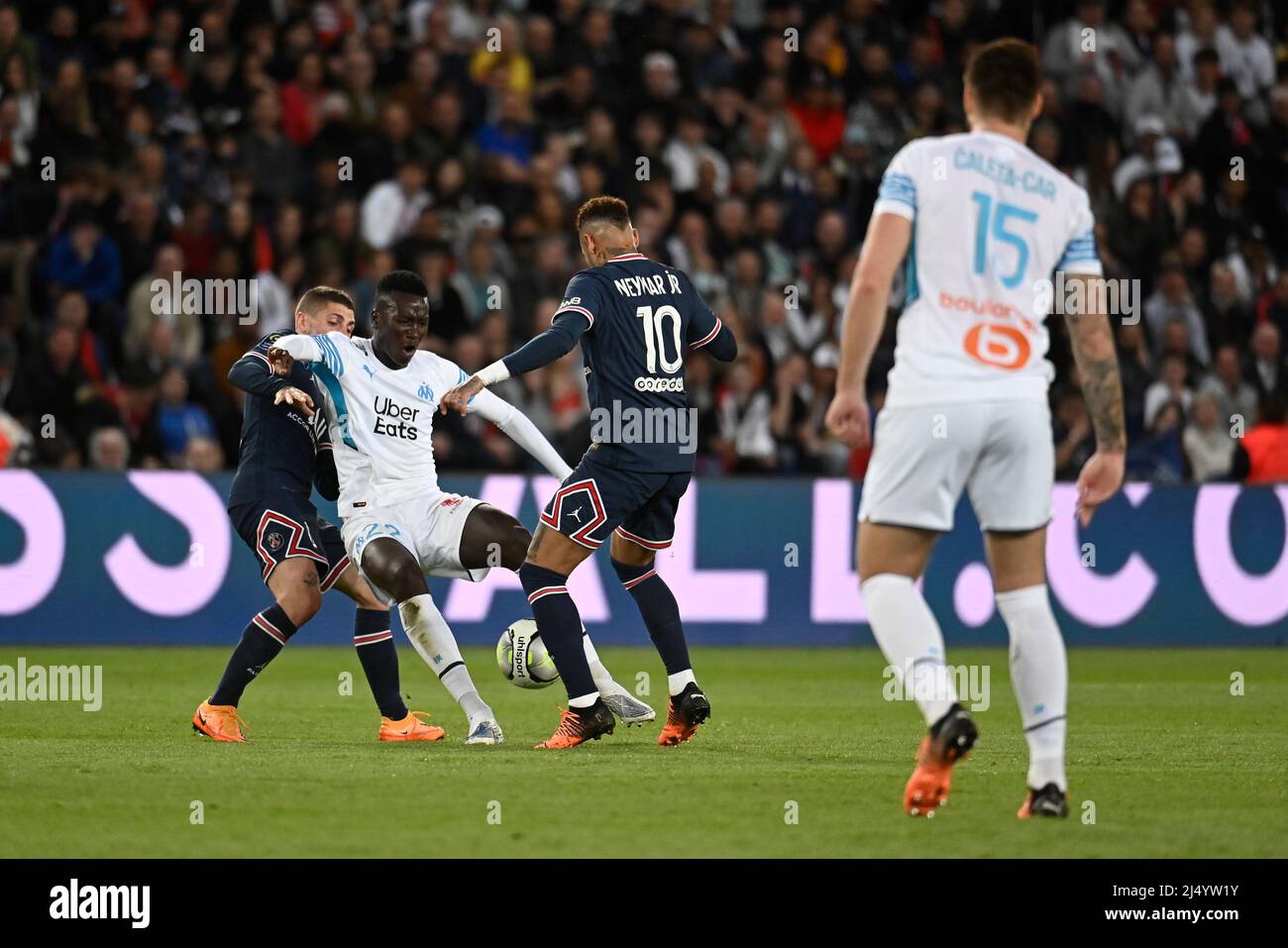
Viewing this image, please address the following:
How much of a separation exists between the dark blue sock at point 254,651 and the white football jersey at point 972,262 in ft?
11.6

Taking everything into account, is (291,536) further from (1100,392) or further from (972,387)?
(1100,392)

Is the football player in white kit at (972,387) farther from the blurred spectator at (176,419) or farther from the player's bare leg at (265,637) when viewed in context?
the blurred spectator at (176,419)

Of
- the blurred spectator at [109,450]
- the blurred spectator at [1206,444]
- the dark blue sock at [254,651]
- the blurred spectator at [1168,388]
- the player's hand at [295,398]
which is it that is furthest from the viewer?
the blurred spectator at [1168,388]

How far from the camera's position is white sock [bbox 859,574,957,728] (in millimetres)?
5504

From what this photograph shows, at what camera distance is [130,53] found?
606 inches

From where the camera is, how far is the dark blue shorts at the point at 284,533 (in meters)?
8.23

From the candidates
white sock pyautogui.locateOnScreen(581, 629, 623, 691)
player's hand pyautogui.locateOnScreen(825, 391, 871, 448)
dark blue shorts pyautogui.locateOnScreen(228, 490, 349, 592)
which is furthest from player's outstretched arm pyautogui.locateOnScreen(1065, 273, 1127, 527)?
dark blue shorts pyautogui.locateOnScreen(228, 490, 349, 592)

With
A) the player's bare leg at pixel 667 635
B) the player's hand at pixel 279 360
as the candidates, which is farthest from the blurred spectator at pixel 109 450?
the player's bare leg at pixel 667 635

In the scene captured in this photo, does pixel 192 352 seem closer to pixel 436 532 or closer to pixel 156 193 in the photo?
pixel 156 193

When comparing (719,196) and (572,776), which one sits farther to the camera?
(719,196)

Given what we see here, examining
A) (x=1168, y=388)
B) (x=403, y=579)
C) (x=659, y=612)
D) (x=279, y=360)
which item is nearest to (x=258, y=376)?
(x=279, y=360)

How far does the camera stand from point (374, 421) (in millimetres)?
8172
